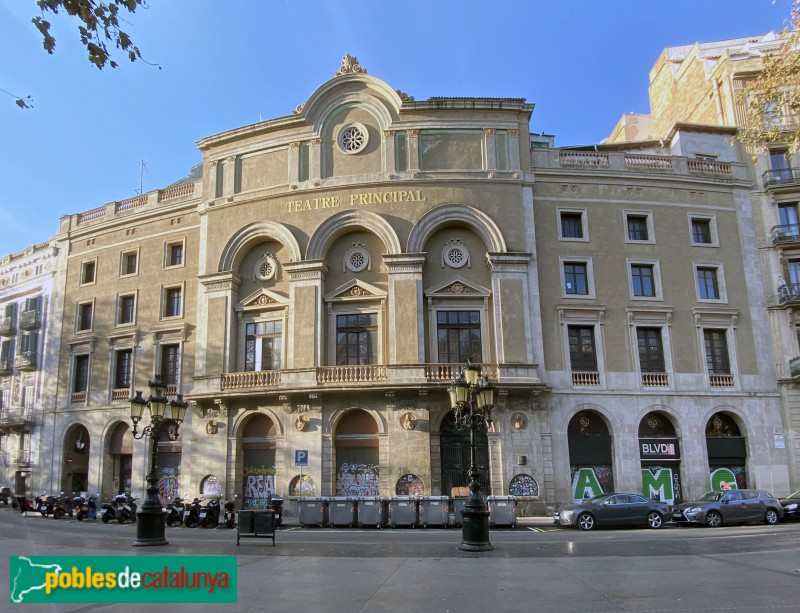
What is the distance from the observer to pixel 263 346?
97.9 ft

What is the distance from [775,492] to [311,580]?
80.0 feet

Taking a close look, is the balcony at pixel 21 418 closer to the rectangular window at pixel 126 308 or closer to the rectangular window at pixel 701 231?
the rectangular window at pixel 126 308

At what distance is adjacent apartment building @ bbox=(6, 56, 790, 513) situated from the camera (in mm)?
27172

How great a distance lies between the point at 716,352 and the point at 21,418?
113 feet

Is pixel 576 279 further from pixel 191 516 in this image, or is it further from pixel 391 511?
pixel 191 516

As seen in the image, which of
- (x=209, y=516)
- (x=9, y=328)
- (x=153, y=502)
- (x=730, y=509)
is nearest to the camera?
A: (x=153, y=502)

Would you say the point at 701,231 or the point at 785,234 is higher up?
the point at 701,231

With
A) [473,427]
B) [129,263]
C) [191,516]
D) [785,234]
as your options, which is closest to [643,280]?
[785,234]

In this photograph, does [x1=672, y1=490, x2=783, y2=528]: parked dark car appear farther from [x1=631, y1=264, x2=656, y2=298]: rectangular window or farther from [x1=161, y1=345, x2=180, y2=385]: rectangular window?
[x1=161, y1=345, x2=180, y2=385]: rectangular window

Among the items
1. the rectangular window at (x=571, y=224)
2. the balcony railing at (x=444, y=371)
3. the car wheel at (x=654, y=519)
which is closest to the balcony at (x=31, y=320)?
→ the balcony railing at (x=444, y=371)

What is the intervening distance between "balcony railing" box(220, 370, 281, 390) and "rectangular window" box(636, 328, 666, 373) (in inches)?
618

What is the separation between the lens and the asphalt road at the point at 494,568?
891 centimetres

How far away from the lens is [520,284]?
92.7ft

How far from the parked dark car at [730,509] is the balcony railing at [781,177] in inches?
600
